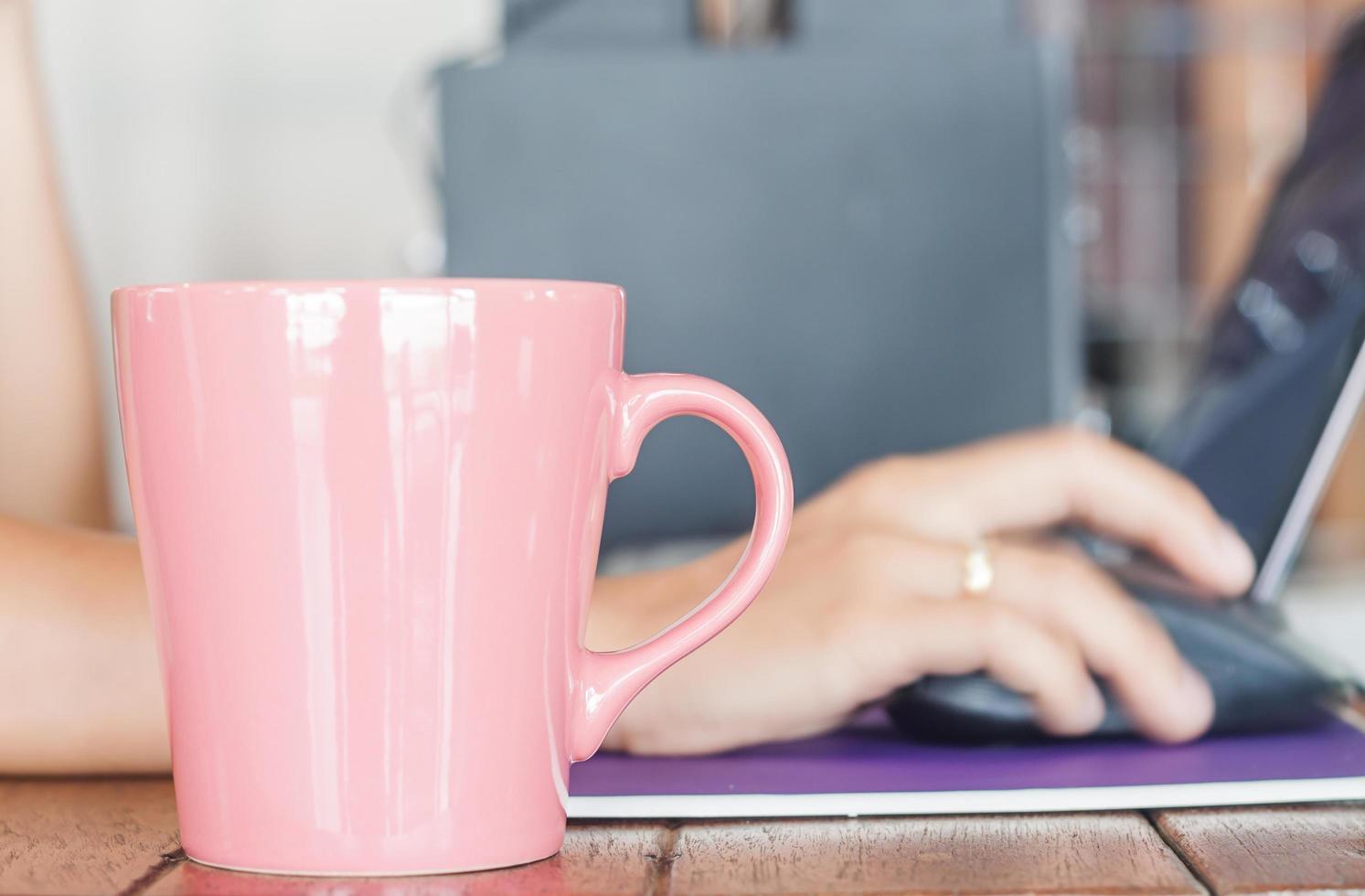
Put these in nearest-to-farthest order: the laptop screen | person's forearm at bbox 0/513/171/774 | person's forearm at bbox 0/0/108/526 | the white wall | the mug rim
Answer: the mug rim → person's forearm at bbox 0/513/171/774 → the laptop screen → person's forearm at bbox 0/0/108/526 → the white wall

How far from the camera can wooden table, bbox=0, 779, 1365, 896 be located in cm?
29

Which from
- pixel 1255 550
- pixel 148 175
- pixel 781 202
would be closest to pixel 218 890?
pixel 1255 550

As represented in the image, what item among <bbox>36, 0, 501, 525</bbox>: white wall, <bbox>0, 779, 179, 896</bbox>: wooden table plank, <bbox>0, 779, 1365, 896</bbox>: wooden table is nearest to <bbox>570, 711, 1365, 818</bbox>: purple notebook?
<bbox>0, 779, 1365, 896</bbox>: wooden table

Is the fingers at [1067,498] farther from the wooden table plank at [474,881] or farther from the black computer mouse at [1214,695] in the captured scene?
the wooden table plank at [474,881]

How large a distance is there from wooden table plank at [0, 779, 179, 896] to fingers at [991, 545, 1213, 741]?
26 centimetres

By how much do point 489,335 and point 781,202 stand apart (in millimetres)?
512

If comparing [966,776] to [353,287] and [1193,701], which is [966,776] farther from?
[353,287]

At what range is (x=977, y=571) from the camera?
16.7 inches

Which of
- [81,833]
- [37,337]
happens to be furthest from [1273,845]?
[37,337]

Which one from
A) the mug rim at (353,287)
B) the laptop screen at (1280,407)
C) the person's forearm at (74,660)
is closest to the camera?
the mug rim at (353,287)

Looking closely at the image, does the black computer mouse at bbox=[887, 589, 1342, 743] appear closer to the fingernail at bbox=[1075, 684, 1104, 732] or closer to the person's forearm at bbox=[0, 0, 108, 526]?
the fingernail at bbox=[1075, 684, 1104, 732]

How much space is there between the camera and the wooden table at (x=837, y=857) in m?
0.29

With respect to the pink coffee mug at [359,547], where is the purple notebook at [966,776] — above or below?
below

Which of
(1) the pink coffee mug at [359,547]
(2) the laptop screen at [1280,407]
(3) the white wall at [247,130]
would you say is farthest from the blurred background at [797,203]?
(3) the white wall at [247,130]
